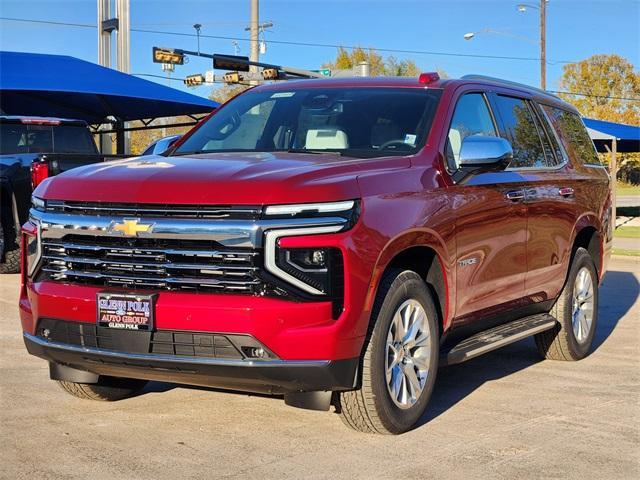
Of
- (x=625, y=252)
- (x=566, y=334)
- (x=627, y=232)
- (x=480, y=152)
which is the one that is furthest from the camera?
(x=627, y=232)

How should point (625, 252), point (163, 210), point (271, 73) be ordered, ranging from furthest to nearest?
point (271, 73) < point (625, 252) < point (163, 210)

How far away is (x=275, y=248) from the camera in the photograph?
13.9ft

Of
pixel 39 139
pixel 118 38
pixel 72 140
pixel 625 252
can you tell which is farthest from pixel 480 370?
pixel 118 38

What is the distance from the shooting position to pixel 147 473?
4.21 metres

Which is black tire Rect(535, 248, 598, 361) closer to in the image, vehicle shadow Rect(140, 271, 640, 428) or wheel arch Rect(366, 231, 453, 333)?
vehicle shadow Rect(140, 271, 640, 428)

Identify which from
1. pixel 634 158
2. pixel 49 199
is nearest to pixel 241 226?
pixel 49 199

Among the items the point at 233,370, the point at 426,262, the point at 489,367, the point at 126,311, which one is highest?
the point at 426,262

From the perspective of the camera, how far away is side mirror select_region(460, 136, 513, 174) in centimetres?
547

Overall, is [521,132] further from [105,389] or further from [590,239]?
Result: [105,389]

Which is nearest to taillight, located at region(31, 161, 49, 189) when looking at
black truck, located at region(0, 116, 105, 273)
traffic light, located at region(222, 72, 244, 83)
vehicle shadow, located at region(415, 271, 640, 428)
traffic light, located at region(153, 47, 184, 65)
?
black truck, located at region(0, 116, 105, 273)

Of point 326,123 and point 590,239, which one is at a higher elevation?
point 326,123

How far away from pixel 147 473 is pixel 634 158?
58.9 meters

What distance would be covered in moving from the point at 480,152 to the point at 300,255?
170 centimetres

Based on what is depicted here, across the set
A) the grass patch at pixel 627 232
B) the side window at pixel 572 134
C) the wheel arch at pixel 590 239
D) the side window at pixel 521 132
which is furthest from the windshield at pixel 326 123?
the grass patch at pixel 627 232
